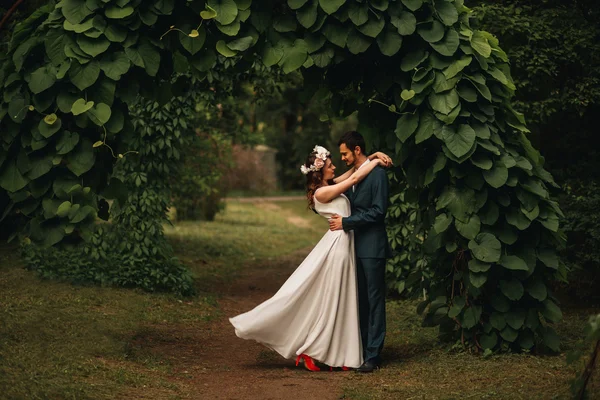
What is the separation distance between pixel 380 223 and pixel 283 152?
3513 cm

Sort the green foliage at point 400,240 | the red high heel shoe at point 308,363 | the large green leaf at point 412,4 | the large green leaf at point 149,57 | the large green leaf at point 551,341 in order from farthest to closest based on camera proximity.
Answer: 1. the green foliage at point 400,240
2. the red high heel shoe at point 308,363
3. the large green leaf at point 551,341
4. the large green leaf at point 412,4
5. the large green leaf at point 149,57

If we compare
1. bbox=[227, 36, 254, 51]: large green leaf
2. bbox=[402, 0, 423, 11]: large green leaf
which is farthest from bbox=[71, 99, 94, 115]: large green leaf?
bbox=[402, 0, 423, 11]: large green leaf

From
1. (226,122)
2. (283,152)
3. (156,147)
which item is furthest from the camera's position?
(283,152)

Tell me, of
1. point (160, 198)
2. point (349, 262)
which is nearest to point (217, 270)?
point (160, 198)

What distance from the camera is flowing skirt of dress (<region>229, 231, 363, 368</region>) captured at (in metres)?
7.37

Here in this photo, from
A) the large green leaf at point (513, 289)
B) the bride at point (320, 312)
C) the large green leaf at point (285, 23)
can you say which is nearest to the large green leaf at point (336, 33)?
the large green leaf at point (285, 23)

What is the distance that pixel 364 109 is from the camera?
758cm

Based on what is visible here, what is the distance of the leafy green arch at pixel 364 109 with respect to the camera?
6547 millimetres

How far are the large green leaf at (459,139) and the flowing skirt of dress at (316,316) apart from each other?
1325 mm

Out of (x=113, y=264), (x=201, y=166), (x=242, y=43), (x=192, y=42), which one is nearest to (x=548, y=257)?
(x=242, y=43)

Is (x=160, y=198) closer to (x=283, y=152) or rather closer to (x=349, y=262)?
(x=349, y=262)

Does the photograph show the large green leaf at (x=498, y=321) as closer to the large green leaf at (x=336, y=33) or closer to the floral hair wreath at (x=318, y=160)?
the floral hair wreath at (x=318, y=160)

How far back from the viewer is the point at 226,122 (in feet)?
59.9

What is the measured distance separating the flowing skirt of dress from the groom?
13 cm
